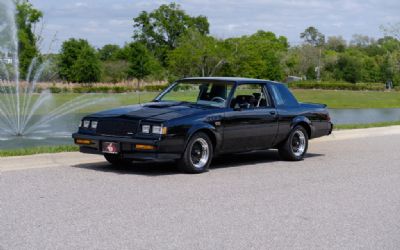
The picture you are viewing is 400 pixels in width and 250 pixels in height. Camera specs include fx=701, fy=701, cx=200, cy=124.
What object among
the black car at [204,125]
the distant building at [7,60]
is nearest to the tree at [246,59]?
the distant building at [7,60]

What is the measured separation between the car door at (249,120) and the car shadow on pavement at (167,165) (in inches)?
21.1

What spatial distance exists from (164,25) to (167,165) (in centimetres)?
10154

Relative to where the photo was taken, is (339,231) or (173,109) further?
(173,109)

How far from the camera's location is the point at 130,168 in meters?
11.1

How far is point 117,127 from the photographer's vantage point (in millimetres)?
10391

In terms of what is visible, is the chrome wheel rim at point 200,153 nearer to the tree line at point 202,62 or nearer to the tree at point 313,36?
the tree line at point 202,62

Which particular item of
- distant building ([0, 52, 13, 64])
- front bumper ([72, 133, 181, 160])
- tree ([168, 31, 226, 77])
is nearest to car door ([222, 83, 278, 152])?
front bumper ([72, 133, 181, 160])

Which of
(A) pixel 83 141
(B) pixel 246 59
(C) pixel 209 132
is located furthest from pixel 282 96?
(B) pixel 246 59

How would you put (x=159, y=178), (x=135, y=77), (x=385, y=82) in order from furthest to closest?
(x=385, y=82) < (x=135, y=77) < (x=159, y=178)

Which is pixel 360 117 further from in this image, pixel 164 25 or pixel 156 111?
pixel 164 25

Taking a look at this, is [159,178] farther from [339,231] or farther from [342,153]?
[342,153]

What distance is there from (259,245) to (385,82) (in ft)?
307

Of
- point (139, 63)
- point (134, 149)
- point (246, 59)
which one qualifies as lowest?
point (134, 149)

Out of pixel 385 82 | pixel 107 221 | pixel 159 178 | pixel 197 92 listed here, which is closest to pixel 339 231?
pixel 107 221
